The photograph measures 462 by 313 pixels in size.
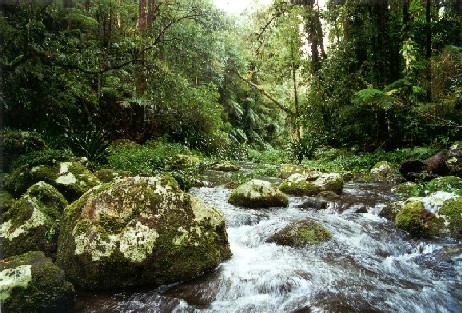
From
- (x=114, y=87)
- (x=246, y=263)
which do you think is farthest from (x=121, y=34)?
(x=246, y=263)

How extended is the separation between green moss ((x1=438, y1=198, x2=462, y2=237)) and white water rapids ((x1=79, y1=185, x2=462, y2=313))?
0.25 metres

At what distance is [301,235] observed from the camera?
5.28m

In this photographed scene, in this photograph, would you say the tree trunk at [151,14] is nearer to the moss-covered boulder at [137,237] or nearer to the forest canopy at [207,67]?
the forest canopy at [207,67]

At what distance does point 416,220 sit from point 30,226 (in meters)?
5.66

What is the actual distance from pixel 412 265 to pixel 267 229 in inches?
85.4

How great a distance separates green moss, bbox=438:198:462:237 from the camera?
5.29 m

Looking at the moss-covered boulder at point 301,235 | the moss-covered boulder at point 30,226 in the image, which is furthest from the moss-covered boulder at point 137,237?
the moss-covered boulder at point 301,235

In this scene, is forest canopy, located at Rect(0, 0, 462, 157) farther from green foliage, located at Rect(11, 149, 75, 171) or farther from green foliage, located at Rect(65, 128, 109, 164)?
green foliage, located at Rect(11, 149, 75, 171)

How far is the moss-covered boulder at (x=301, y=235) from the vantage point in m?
5.20

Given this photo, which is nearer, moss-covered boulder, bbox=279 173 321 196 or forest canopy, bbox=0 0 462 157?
forest canopy, bbox=0 0 462 157

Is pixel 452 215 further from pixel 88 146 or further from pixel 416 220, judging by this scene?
pixel 88 146

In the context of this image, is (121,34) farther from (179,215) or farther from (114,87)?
(179,215)

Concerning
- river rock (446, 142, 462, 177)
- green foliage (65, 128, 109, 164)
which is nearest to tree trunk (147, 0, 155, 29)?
green foliage (65, 128, 109, 164)

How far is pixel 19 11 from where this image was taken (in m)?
7.34
